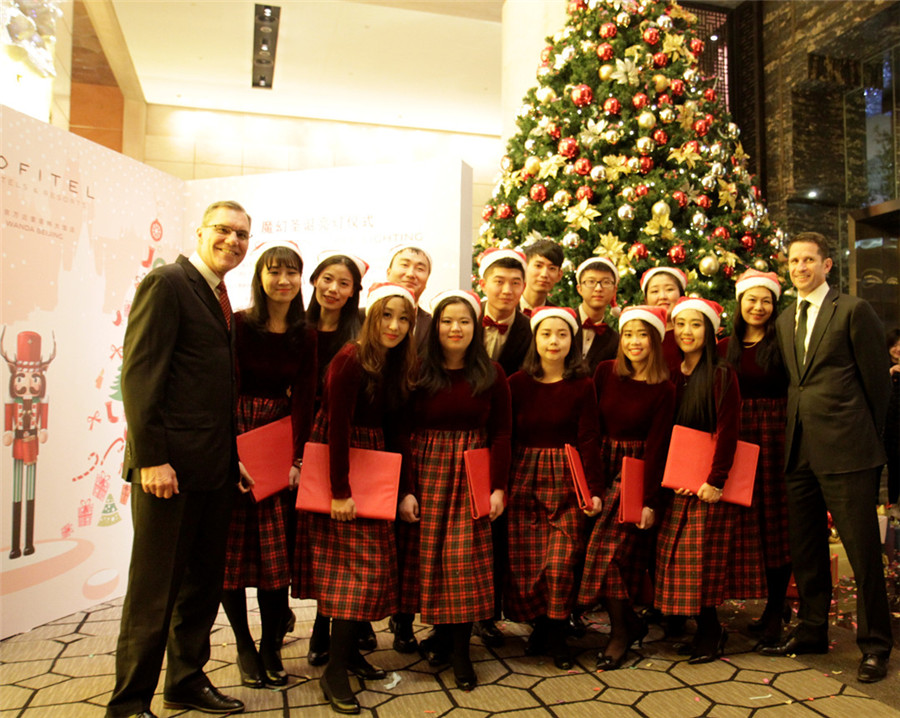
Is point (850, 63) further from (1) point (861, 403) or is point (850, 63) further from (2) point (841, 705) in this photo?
(2) point (841, 705)

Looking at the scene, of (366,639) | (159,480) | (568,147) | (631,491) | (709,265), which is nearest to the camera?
(159,480)

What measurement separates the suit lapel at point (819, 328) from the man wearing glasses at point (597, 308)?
772 mm

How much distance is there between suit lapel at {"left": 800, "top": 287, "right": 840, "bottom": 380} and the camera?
2.74 metres

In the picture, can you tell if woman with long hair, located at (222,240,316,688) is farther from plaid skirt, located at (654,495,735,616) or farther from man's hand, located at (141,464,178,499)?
plaid skirt, located at (654,495,735,616)

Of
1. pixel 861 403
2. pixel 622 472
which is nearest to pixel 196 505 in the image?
pixel 622 472

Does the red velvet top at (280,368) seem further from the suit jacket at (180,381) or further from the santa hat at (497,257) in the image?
the santa hat at (497,257)

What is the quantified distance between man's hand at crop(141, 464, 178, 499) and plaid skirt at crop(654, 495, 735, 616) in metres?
1.83

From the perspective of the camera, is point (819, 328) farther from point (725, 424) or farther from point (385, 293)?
point (385, 293)

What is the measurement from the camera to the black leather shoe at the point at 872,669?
2537mm

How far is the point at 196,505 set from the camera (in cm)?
217

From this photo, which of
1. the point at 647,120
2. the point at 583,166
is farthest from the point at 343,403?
the point at 647,120

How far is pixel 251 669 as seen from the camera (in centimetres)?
Answer: 246

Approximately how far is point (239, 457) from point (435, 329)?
0.82 metres

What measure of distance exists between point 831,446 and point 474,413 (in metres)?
1.38
